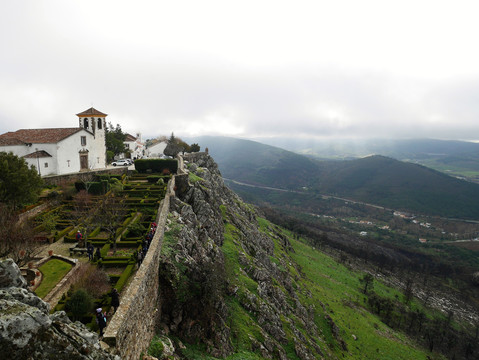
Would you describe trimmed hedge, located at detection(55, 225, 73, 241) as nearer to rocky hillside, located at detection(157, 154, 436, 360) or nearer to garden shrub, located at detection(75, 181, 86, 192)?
rocky hillside, located at detection(157, 154, 436, 360)

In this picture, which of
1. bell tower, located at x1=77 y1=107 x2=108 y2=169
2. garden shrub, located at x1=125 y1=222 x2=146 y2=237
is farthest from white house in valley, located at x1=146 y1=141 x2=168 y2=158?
garden shrub, located at x1=125 y1=222 x2=146 y2=237

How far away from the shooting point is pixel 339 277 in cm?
7438

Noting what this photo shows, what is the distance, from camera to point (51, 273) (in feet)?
62.4

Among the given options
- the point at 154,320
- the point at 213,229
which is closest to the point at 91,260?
the point at 154,320

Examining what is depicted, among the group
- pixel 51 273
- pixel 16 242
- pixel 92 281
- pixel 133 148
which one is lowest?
pixel 51 273

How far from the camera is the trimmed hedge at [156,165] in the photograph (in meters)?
A: 53.1

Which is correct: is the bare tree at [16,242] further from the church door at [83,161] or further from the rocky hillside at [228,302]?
the church door at [83,161]

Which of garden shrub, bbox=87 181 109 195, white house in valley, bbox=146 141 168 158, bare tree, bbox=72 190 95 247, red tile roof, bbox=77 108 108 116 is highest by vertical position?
red tile roof, bbox=77 108 108 116

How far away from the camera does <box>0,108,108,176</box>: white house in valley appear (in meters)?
44.8

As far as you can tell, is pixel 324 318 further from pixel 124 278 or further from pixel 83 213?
pixel 83 213

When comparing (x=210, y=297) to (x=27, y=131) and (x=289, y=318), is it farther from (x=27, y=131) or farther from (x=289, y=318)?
(x=27, y=131)

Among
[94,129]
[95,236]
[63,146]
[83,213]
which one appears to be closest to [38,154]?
[63,146]

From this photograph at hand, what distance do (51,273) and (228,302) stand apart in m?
16.1

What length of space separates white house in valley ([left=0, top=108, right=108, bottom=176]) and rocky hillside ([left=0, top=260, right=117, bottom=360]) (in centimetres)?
4382
